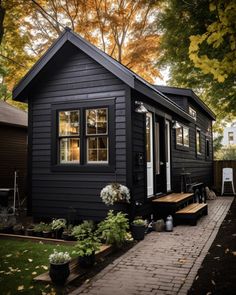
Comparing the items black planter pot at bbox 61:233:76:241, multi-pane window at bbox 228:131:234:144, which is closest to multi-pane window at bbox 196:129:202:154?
black planter pot at bbox 61:233:76:241

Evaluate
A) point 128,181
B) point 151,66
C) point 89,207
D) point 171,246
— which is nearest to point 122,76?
point 128,181

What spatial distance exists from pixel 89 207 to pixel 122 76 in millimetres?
3286

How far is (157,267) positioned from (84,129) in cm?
407

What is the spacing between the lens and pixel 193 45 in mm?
3438

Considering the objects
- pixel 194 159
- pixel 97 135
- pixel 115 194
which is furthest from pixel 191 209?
pixel 194 159

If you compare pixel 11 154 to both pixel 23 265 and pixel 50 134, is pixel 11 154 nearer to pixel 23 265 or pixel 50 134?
pixel 50 134

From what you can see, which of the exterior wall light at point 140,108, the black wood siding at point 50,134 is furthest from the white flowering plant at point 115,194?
the exterior wall light at point 140,108

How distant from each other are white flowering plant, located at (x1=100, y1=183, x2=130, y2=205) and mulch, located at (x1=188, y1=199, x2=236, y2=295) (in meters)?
2.07

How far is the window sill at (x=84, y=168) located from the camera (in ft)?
24.2

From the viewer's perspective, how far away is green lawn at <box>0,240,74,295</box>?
411 centimetres

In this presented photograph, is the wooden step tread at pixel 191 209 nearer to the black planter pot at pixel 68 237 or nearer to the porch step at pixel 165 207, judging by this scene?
the porch step at pixel 165 207

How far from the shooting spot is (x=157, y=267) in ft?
16.2

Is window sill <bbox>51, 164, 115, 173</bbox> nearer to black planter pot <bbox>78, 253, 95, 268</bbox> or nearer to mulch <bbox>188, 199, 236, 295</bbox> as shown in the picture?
black planter pot <bbox>78, 253, 95, 268</bbox>

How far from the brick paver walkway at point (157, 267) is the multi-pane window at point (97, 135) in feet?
7.55
